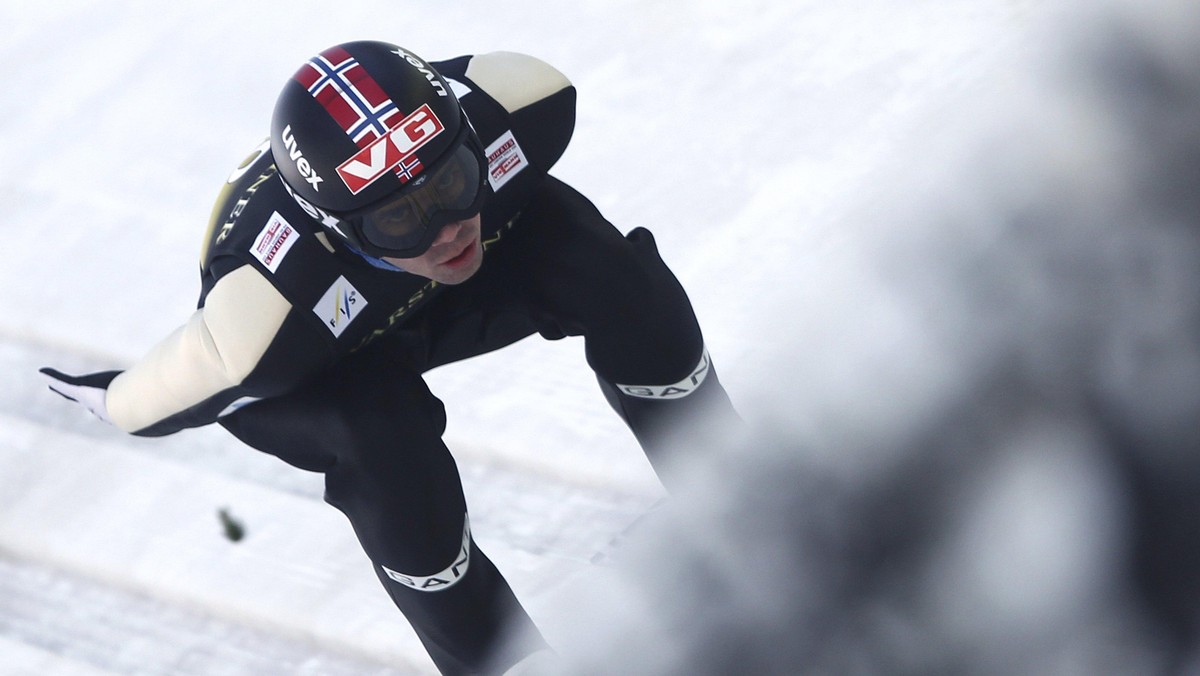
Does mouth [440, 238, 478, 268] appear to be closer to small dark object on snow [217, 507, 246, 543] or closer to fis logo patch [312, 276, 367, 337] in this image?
fis logo patch [312, 276, 367, 337]

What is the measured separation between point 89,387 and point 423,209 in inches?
21.5

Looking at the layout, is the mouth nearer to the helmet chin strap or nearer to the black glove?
the helmet chin strap

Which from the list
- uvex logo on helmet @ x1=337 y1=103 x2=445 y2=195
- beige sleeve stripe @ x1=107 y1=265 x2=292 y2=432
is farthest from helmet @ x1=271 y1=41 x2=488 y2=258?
beige sleeve stripe @ x1=107 y1=265 x2=292 y2=432

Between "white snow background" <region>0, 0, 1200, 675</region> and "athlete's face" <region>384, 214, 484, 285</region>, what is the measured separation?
1.05 feet

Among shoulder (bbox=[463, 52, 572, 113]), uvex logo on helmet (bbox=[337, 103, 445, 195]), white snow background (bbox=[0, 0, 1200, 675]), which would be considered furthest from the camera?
shoulder (bbox=[463, 52, 572, 113])

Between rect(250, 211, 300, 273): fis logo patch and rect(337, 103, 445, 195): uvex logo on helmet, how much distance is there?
0.51 feet

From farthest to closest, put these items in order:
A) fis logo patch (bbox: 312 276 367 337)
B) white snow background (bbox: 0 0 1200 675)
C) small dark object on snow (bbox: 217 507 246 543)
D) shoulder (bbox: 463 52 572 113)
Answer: small dark object on snow (bbox: 217 507 246 543) → shoulder (bbox: 463 52 572 113) → fis logo patch (bbox: 312 276 367 337) → white snow background (bbox: 0 0 1200 675)

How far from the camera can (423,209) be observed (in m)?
1.26

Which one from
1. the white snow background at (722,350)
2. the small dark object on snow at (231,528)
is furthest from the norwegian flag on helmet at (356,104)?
the small dark object on snow at (231,528)

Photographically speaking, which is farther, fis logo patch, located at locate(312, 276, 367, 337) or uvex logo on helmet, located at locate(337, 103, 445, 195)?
fis logo patch, located at locate(312, 276, 367, 337)

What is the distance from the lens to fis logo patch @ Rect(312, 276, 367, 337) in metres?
1.34

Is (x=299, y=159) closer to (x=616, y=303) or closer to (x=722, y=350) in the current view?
(x=616, y=303)

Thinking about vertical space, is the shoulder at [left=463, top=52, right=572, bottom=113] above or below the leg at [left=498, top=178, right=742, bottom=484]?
above

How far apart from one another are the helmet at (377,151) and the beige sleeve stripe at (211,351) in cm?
11
